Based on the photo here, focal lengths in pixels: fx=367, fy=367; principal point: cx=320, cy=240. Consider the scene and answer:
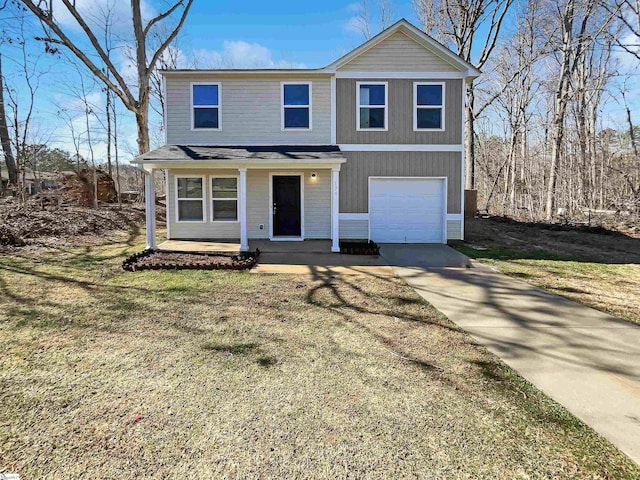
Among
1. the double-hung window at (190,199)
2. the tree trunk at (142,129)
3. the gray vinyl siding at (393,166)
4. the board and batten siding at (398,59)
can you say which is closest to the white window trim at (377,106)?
the board and batten siding at (398,59)

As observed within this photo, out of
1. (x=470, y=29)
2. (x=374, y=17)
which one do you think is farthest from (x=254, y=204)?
(x=374, y=17)

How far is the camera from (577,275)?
7246mm

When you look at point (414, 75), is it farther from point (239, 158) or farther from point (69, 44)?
point (69, 44)

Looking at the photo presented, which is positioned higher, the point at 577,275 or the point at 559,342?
the point at 577,275

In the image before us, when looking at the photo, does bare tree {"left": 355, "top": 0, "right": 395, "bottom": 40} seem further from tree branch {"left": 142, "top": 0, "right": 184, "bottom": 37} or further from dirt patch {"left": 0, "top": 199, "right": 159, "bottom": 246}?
dirt patch {"left": 0, "top": 199, "right": 159, "bottom": 246}

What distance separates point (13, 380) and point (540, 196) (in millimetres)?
21153

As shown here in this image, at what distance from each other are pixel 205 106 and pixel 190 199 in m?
2.79

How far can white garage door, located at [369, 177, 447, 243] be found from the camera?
428 inches

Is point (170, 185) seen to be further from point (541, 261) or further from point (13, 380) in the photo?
point (541, 261)

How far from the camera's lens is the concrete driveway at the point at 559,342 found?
2828 mm

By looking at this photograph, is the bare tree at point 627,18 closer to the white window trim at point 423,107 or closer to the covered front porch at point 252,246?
the white window trim at point 423,107

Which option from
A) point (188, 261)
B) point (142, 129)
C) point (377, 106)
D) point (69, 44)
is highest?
point (69, 44)

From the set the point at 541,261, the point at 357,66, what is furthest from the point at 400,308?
the point at 357,66

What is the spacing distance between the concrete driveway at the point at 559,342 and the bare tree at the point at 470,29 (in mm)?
13674
